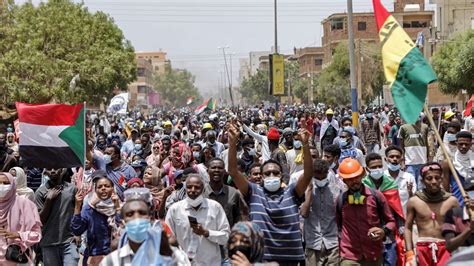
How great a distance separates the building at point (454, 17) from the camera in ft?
227

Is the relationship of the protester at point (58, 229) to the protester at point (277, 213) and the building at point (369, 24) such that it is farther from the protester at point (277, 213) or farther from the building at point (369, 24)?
the building at point (369, 24)

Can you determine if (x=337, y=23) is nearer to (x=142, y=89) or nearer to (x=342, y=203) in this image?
(x=142, y=89)

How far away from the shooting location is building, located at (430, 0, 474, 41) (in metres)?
69.2

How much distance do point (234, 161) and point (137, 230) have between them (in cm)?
237

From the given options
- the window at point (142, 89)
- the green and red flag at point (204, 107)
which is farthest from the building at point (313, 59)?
the green and red flag at point (204, 107)

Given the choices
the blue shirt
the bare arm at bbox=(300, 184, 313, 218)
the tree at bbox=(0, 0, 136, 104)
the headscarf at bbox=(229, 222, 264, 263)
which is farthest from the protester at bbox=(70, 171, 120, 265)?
the tree at bbox=(0, 0, 136, 104)

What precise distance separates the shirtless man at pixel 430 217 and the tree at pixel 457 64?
117 feet

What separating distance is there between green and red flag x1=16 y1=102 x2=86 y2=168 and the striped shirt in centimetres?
287

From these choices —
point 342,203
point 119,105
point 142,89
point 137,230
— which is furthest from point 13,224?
Answer: point 142,89

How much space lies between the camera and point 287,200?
313 inches

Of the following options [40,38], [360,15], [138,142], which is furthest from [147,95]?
[138,142]

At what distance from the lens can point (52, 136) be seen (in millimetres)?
10562

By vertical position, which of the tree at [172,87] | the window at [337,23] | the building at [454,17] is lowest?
the tree at [172,87]

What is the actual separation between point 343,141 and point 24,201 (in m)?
6.31
